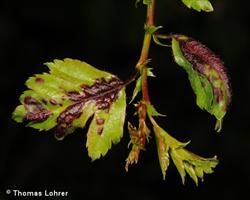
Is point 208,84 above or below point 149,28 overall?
below

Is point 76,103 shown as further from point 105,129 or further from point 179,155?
point 179,155

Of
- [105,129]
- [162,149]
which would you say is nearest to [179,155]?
[162,149]

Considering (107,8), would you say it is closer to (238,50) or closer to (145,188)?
(238,50)

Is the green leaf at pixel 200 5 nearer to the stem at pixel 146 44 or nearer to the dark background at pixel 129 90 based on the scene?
the stem at pixel 146 44

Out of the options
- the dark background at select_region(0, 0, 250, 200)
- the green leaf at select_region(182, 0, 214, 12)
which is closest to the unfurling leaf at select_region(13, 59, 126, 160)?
the green leaf at select_region(182, 0, 214, 12)

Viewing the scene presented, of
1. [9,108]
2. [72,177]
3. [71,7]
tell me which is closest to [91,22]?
[71,7]

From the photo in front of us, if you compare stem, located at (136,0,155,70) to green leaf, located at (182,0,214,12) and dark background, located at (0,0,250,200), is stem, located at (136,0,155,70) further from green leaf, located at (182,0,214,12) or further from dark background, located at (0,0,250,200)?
dark background, located at (0,0,250,200)
